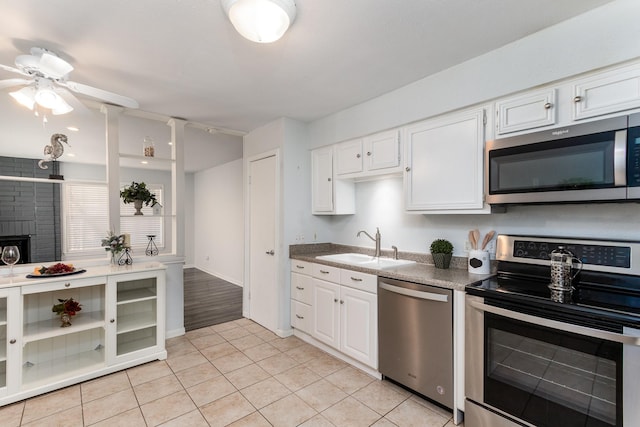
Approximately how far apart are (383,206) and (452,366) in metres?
1.61

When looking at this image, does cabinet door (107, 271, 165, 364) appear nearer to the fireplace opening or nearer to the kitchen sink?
the kitchen sink

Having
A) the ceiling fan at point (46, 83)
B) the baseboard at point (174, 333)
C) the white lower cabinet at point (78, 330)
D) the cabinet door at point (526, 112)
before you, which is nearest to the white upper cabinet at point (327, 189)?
the cabinet door at point (526, 112)

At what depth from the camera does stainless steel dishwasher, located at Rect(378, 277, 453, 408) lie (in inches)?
77.9

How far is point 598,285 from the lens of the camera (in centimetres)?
169

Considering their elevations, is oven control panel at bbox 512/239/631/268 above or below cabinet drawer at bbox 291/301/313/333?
above

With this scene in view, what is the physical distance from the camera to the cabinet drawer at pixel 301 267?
10.2ft

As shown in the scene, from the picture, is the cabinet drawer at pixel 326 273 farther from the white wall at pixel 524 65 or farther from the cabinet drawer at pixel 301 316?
the white wall at pixel 524 65

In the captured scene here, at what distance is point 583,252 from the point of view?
1785 millimetres

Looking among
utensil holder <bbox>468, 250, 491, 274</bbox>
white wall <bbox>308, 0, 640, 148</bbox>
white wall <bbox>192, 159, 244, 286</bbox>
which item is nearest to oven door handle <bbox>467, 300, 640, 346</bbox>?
utensil holder <bbox>468, 250, 491, 274</bbox>

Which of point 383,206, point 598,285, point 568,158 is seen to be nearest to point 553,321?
point 598,285

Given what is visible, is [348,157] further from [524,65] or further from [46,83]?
[46,83]

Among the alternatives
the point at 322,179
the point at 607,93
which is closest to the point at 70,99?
the point at 322,179

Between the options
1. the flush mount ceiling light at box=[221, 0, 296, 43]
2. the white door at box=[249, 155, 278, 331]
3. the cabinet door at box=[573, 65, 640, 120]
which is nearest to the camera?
the flush mount ceiling light at box=[221, 0, 296, 43]

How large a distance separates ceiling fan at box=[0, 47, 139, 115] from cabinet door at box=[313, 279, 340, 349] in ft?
7.26
